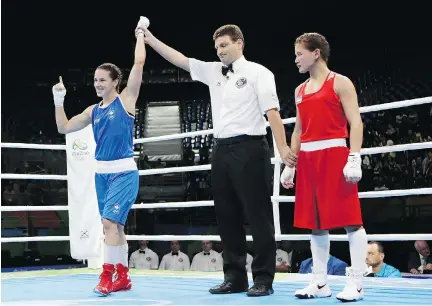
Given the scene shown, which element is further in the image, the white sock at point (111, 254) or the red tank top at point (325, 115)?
the white sock at point (111, 254)

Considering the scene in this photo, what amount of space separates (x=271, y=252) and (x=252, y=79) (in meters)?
0.77

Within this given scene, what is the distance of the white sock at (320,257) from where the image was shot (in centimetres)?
241

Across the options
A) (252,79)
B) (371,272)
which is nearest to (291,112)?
(371,272)

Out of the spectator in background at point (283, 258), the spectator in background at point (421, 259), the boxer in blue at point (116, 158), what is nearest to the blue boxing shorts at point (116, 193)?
the boxer in blue at point (116, 158)

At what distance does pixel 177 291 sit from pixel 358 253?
0.89 meters

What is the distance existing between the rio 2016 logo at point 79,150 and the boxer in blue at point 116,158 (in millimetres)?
1070

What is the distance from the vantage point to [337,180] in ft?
7.70

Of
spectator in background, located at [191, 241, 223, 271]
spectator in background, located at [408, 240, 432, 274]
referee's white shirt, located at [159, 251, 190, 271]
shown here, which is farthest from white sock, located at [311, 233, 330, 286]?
referee's white shirt, located at [159, 251, 190, 271]

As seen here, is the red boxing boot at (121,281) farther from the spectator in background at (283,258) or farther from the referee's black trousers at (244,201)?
the spectator in background at (283,258)

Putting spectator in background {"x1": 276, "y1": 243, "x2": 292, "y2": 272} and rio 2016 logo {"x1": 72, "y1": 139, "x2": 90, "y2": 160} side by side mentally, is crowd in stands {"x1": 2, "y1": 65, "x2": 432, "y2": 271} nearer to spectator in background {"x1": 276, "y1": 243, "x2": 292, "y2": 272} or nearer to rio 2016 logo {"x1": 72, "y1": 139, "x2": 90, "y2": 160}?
spectator in background {"x1": 276, "y1": 243, "x2": 292, "y2": 272}

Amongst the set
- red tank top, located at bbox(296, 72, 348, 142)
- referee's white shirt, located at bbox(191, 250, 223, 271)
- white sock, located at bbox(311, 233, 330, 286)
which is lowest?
referee's white shirt, located at bbox(191, 250, 223, 271)

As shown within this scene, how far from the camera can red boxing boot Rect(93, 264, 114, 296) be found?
2668 mm

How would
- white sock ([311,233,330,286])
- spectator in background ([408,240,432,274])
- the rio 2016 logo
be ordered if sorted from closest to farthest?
white sock ([311,233,330,286]) < the rio 2016 logo < spectator in background ([408,240,432,274])

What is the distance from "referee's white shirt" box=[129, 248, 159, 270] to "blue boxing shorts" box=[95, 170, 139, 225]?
6.31 meters
